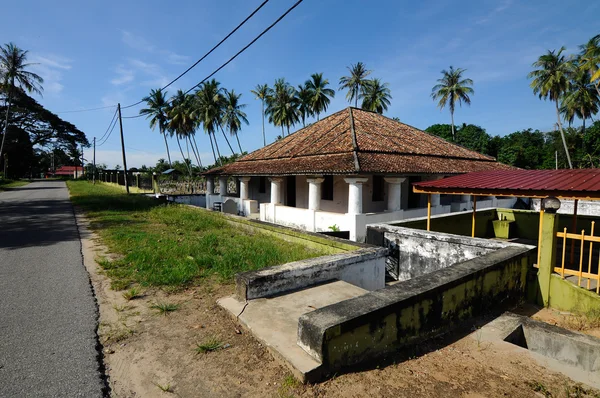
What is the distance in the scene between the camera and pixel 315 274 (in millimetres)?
4965

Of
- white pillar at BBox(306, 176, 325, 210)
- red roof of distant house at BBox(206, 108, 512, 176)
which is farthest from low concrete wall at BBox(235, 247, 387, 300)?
white pillar at BBox(306, 176, 325, 210)

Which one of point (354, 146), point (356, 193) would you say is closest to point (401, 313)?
point (356, 193)

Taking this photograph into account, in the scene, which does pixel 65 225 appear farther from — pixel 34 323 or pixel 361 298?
pixel 361 298

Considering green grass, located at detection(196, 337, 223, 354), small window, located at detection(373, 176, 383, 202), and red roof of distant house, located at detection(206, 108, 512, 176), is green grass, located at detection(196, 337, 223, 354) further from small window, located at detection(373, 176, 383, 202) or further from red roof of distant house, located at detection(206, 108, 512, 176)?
small window, located at detection(373, 176, 383, 202)

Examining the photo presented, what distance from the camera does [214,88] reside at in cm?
4084

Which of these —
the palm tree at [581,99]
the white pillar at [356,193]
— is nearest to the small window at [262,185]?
the white pillar at [356,193]

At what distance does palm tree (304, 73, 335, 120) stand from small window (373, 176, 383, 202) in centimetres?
2898

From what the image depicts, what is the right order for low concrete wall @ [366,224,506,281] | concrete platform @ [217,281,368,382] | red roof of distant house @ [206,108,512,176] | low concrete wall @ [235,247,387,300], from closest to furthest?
concrete platform @ [217,281,368,382]
low concrete wall @ [235,247,387,300]
low concrete wall @ [366,224,506,281]
red roof of distant house @ [206,108,512,176]

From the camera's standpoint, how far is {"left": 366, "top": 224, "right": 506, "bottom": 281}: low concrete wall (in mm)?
6660

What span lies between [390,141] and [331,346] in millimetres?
13883

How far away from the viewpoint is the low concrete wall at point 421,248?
6.66 m

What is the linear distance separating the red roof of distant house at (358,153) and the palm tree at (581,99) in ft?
88.1

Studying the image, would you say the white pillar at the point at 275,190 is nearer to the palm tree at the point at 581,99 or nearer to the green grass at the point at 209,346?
the green grass at the point at 209,346

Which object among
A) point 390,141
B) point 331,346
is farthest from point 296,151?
point 331,346
